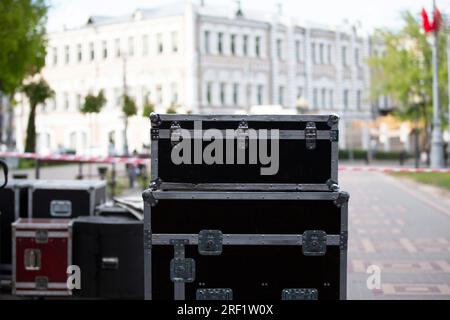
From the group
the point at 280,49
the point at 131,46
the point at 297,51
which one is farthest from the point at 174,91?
the point at 297,51

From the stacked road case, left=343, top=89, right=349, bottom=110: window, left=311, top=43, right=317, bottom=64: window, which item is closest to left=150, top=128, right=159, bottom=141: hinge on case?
the stacked road case

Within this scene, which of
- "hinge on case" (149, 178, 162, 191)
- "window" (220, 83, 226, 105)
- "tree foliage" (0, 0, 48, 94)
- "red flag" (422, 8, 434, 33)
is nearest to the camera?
"hinge on case" (149, 178, 162, 191)

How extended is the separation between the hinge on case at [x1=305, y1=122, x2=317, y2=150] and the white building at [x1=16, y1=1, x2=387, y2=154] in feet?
206

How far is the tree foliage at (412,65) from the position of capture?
55.1 metres

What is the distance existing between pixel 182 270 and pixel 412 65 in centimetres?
5235

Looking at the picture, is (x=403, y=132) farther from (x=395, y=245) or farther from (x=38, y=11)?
(x=395, y=245)

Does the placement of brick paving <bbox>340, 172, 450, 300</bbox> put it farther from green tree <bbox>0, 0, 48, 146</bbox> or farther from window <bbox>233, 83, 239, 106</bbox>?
window <bbox>233, 83, 239, 106</bbox>

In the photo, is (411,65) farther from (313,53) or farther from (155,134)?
(155,134)

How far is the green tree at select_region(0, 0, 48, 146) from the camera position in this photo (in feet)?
87.0

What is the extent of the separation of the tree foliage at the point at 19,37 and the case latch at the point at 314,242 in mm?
21823

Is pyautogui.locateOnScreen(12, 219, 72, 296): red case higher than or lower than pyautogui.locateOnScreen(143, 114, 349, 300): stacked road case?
lower

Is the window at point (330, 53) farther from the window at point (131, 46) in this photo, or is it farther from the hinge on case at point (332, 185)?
the hinge on case at point (332, 185)
